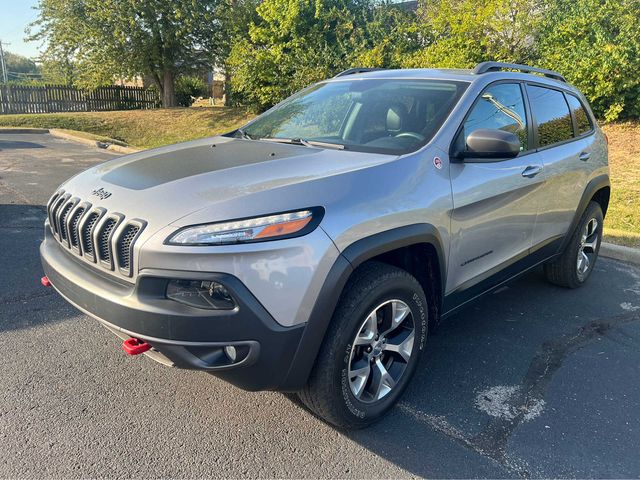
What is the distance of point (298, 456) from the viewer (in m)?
2.41

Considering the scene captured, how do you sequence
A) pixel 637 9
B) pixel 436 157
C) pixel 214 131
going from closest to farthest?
pixel 436 157, pixel 637 9, pixel 214 131

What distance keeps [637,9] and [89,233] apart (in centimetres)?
1123

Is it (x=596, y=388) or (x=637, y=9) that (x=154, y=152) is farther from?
(x=637, y=9)

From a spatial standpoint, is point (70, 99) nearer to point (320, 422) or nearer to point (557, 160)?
point (557, 160)

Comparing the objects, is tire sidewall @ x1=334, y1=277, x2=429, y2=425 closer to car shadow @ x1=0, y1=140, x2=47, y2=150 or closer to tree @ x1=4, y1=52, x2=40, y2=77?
car shadow @ x1=0, y1=140, x2=47, y2=150

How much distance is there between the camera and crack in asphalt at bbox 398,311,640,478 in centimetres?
249

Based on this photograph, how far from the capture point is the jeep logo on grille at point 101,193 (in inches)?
95.3

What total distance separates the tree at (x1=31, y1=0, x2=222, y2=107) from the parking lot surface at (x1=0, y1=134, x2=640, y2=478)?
18428mm

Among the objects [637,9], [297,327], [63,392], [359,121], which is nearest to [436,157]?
[359,121]

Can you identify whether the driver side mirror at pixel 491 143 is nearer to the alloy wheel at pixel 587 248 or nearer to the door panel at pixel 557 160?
the door panel at pixel 557 160

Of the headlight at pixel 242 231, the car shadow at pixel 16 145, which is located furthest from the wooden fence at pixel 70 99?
the headlight at pixel 242 231

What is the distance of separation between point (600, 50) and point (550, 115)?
24.0 ft

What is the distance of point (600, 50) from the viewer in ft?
32.3

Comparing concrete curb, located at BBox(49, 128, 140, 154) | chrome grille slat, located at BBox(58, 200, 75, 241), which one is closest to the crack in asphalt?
chrome grille slat, located at BBox(58, 200, 75, 241)
